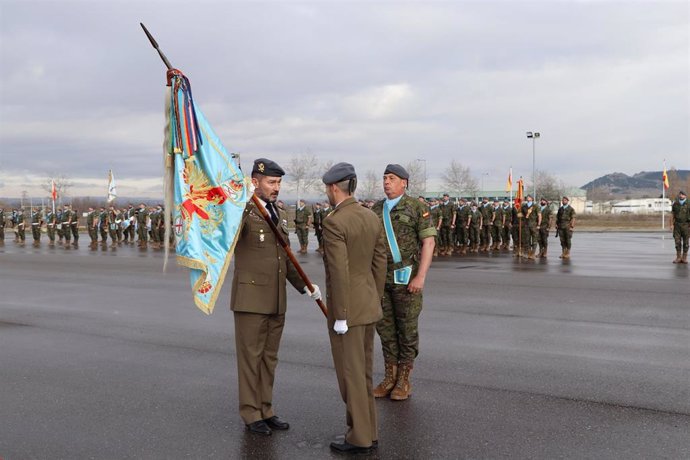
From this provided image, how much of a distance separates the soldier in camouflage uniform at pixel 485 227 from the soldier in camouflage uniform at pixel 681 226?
7085mm

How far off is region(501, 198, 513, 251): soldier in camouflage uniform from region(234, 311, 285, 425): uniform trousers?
19608 mm

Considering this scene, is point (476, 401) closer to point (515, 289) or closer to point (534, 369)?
point (534, 369)

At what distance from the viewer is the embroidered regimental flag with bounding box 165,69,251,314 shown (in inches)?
184

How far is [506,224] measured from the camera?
23.8 meters

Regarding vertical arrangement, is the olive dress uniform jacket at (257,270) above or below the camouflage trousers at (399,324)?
above

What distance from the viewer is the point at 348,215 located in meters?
4.25

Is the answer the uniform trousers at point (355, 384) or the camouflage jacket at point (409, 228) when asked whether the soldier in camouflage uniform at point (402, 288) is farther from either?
the uniform trousers at point (355, 384)

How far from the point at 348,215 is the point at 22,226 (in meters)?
34.1

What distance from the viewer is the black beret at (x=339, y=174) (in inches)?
170

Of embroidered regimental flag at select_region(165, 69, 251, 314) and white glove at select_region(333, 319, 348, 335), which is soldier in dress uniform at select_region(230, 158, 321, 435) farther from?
white glove at select_region(333, 319, 348, 335)

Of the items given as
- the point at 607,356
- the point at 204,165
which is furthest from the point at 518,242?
the point at 204,165

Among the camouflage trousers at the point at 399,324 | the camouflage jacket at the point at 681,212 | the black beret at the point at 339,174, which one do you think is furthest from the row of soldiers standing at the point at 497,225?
the black beret at the point at 339,174

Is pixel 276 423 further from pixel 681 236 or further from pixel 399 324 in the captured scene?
pixel 681 236

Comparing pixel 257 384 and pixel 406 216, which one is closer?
pixel 257 384
